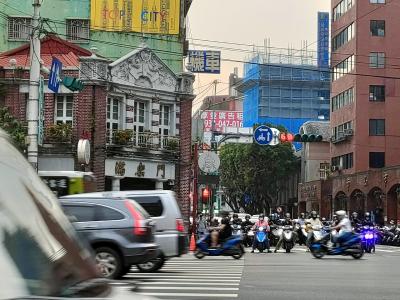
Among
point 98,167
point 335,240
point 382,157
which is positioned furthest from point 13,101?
point 382,157

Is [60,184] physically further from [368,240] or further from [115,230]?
[368,240]

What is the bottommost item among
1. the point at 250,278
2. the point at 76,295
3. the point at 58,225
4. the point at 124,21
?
the point at 250,278

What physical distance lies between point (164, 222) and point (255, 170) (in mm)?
53368

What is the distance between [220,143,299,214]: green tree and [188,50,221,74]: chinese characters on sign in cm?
2418

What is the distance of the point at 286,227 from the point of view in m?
28.1

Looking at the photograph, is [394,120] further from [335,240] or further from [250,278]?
[250,278]

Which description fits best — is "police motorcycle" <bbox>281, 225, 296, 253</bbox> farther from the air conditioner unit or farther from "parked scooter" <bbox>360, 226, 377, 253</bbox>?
the air conditioner unit

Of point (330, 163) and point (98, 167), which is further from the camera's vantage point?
point (330, 163)

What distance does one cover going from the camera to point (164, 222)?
1717 cm

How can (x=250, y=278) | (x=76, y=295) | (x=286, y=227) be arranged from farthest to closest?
(x=286, y=227) → (x=250, y=278) → (x=76, y=295)

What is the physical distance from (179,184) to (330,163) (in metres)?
33.2

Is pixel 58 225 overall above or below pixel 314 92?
below

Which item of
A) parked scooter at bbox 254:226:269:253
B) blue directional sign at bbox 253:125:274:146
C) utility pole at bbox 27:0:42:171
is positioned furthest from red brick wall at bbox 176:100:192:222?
utility pole at bbox 27:0:42:171

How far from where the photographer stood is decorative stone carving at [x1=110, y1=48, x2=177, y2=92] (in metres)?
35.1
